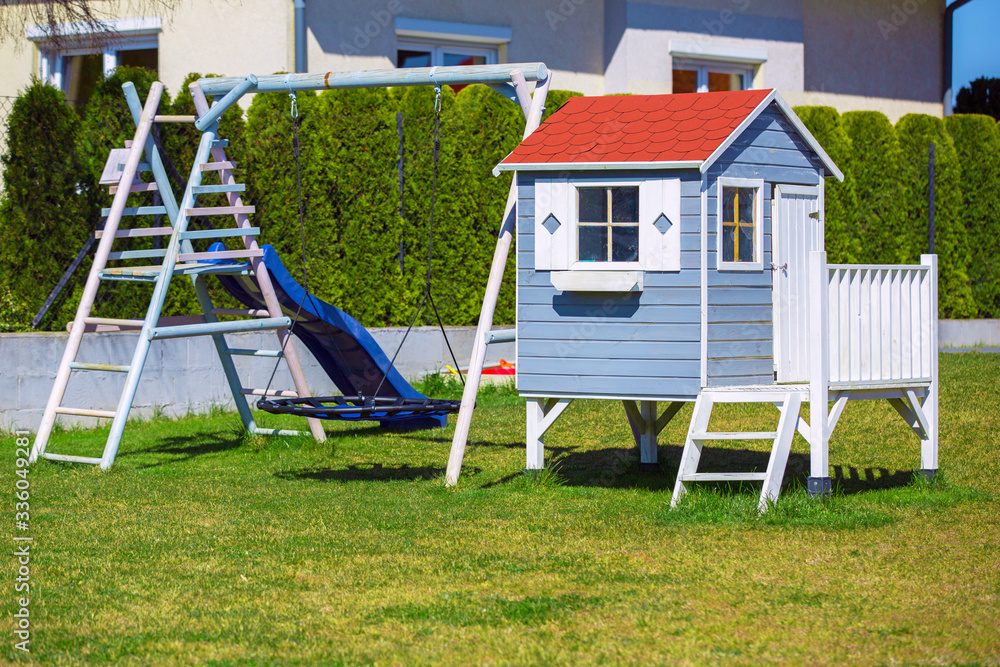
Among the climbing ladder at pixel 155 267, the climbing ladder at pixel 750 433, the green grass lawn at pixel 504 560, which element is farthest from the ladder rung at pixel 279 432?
the climbing ladder at pixel 750 433

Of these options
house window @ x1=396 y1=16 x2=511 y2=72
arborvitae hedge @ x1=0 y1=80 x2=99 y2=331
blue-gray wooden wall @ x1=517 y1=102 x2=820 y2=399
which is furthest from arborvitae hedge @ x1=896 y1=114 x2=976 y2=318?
arborvitae hedge @ x1=0 y1=80 x2=99 y2=331

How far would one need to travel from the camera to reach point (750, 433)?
21.8 feet

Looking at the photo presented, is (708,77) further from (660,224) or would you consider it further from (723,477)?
(723,477)

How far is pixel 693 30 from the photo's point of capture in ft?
53.9

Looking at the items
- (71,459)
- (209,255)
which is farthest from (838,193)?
(71,459)

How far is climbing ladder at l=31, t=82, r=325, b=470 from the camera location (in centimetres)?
819

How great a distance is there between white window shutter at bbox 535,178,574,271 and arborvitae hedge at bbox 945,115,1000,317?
10.8 metres

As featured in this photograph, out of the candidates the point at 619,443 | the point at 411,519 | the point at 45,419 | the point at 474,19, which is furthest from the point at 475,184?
the point at 411,519

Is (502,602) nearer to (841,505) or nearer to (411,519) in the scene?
(411,519)

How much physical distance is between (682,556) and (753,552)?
0.35m

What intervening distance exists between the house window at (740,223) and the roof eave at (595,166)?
0.28 meters

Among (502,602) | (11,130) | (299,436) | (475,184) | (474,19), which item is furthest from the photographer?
(474,19)

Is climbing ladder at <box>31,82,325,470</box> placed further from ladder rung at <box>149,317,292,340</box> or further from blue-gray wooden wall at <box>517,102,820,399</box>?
blue-gray wooden wall at <box>517,102,820,399</box>

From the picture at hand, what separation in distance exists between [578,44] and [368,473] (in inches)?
362
